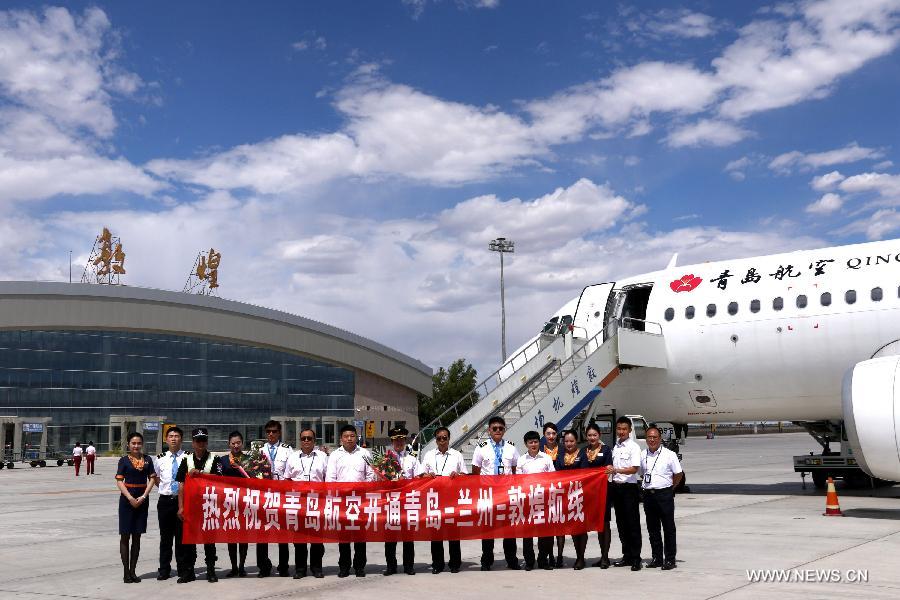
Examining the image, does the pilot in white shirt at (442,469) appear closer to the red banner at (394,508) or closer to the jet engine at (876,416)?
the red banner at (394,508)

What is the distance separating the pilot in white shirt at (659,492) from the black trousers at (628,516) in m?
0.18

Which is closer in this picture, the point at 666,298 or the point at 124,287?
the point at 666,298

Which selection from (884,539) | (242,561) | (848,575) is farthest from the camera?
(884,539)

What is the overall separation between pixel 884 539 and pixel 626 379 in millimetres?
10059

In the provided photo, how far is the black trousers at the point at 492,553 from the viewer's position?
11586 mm

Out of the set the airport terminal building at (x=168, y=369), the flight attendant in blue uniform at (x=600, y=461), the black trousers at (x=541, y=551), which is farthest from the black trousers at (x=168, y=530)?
the airport terminal building at (x=168, y=369)

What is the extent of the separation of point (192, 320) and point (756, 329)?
6098 cm

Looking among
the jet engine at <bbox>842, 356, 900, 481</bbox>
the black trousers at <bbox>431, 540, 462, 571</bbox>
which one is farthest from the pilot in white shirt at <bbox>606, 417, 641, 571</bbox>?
the jet engine at <bbox>842, 356, 900, 481</bbox>

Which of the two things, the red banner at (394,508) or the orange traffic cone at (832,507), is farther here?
the orange traffic cone at (832,507)

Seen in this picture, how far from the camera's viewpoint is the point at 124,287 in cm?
7081

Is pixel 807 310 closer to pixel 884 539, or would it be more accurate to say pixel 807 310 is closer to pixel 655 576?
pixel 884 539

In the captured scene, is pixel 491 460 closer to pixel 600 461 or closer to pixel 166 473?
pixel 600 461

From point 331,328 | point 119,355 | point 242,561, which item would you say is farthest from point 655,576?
point 331,328

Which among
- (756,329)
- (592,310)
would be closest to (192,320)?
(592,310)
